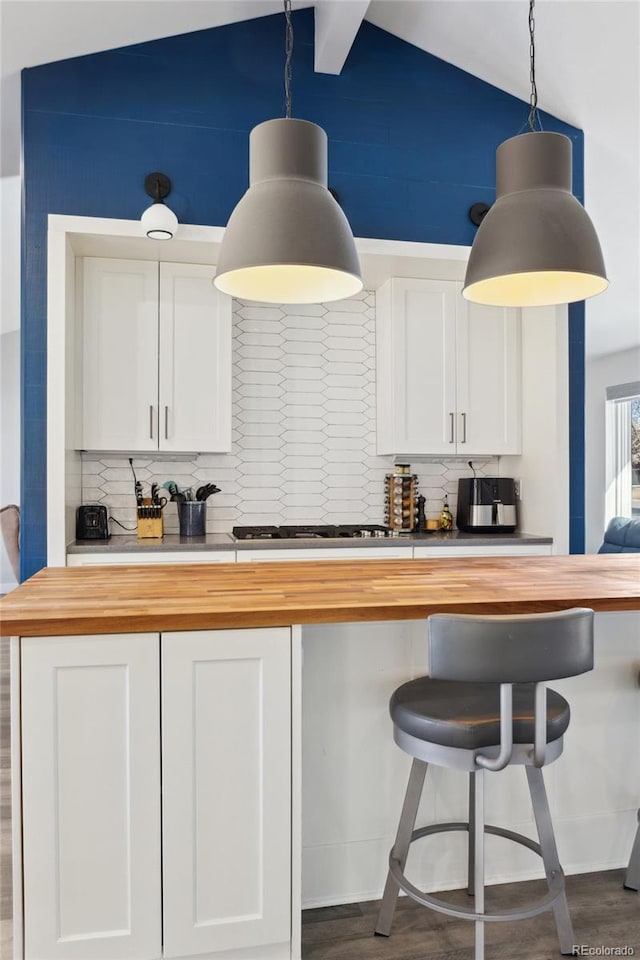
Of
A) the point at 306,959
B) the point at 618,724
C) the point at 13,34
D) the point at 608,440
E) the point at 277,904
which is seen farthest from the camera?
the point at 608,440

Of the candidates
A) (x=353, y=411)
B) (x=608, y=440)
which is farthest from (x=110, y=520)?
(x=608, y=440)

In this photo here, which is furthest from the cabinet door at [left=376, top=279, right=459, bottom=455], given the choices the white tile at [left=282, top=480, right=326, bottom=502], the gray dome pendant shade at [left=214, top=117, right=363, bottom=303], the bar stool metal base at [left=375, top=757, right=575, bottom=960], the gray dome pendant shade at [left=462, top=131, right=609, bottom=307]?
the bar stool metal base at [left=375, top=757, right=575, bottom=960]

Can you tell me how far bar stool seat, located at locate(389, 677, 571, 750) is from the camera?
5.43ft

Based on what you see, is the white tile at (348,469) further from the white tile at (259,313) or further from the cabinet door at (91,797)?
the cabinet door at (91,797)

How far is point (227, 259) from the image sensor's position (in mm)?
1969

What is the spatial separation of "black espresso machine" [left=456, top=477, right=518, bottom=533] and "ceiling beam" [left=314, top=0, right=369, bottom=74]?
2326 millimetres

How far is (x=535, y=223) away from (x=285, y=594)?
1255 mm

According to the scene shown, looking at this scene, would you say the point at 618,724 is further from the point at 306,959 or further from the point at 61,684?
the point at 61,684

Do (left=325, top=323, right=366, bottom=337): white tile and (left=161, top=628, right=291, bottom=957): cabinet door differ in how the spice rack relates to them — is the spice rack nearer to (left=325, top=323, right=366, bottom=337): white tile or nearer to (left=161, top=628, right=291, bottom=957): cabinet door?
(left=325, top=323, right=366, bottom=337): white tile

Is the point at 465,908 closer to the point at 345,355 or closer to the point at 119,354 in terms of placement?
the point at 119,354

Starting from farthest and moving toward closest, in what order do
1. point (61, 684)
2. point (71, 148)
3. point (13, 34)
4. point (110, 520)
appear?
1. point (110, 520)
2. point (71, 148)
3. point (13, 34)
4. point (61, 684)

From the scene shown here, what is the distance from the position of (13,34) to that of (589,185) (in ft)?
10.5

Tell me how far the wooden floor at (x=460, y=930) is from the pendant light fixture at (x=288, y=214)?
1.81 m

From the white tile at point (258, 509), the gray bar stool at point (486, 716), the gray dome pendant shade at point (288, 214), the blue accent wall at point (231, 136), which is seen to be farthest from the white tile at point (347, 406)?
the gray bar stool at point (486, 716)
